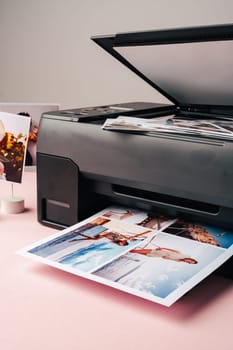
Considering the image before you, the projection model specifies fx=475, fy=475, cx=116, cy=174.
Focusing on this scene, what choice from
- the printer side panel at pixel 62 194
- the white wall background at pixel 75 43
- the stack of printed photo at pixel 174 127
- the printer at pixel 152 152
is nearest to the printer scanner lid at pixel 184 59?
the printer at pixel 152 152

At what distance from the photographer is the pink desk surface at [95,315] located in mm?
535

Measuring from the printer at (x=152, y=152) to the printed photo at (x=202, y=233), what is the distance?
1 cm

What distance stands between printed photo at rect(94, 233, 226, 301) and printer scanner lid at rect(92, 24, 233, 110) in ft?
1.06

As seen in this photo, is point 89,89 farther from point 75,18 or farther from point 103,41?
point 103,41

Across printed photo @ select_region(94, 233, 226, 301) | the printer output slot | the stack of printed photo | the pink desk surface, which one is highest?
the stack of printed photo

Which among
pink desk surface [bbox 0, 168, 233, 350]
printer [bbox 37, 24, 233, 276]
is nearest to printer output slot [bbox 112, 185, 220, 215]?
printer [bbox 37, 24, 233, 276]

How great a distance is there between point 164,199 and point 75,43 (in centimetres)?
95

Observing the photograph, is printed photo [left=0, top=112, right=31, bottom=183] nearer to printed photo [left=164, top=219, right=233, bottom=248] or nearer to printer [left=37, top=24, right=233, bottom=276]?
printer [left=37, top=24, right=233, bottom=276]

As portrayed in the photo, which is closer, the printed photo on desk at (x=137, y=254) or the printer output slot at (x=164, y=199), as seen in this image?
the printed photo on desk at (x=137, y=254)

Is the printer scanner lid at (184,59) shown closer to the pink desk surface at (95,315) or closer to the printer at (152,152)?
the printer at (152,152)

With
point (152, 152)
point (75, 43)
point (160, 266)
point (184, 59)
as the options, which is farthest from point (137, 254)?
point (75, 43)

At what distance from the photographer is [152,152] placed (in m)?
0.75

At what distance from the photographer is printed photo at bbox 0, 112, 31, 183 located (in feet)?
→ 3.25

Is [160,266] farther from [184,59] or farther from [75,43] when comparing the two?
[75,43]
